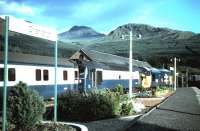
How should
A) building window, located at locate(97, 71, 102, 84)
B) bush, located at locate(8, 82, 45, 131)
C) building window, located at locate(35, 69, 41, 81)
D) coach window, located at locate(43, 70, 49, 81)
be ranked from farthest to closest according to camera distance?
building window, located at locate(97, 71, 102, 84)
coach window, located at locate(43, 70, 49, 81)
building window, located at locate(35, 69, 41, 81)
bush, located at locate(8, 82, 45, 131)

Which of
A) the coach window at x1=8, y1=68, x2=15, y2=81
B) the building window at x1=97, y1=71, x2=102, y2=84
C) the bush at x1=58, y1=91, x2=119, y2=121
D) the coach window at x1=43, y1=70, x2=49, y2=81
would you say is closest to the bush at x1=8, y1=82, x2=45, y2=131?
the bush at x1=58, y1=91, x2=119, y2=121

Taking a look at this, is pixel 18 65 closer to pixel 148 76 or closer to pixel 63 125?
pixel 63 125

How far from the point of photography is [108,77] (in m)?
41.5

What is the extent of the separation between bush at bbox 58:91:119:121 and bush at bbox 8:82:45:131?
5.93 m

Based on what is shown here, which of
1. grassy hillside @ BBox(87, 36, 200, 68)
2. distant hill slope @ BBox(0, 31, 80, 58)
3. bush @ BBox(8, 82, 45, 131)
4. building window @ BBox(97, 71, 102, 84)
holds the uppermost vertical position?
grassy hillside @ BBox(87, 36, 200, 68)

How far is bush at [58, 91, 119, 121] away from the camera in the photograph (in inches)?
731

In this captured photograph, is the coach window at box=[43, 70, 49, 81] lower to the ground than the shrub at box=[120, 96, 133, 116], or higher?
higher

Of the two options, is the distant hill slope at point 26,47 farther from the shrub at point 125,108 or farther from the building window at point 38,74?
the shrub at point 125,108

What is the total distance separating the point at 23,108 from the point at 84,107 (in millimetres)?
6882

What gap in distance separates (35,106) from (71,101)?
6.40 metres

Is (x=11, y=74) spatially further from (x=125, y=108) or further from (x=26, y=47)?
(x=26, y=47)

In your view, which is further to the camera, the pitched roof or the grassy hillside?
the grassy hillside

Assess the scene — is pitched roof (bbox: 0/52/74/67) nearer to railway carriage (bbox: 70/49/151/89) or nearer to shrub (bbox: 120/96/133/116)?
railway carriage (bbox: 70/49/151/89)

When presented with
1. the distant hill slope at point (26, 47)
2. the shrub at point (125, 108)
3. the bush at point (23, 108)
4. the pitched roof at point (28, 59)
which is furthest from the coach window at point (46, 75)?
the bush at point (23, 108)
